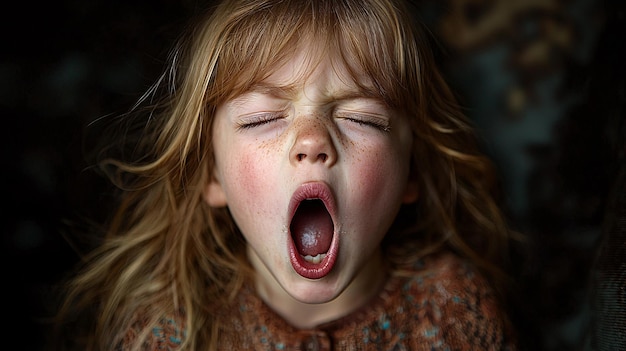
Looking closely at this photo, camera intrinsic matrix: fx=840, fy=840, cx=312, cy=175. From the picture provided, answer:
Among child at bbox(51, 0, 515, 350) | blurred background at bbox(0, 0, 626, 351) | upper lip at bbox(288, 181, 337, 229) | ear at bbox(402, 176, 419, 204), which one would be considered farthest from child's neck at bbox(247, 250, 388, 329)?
blurred background at bbox(0, 0, 626, 351)

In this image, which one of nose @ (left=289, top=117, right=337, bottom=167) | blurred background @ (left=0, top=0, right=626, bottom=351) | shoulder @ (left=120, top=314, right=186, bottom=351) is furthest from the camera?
blurred background @ (left=0, top=0, right=626, bottom=351)

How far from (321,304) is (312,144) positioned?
1.09 feet

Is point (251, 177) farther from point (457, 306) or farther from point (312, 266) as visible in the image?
point (457, 306)

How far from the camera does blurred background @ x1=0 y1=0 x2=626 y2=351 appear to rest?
142cm

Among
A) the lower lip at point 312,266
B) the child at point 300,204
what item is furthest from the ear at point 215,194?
the lower lip at point 312,266

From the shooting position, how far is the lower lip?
1143mm

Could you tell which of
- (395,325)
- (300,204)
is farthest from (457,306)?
(300,204)

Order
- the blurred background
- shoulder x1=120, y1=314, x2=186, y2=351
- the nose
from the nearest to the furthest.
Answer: the nose, shoulder x1=120, y1=314, x2=186, y2=351, the blurred background

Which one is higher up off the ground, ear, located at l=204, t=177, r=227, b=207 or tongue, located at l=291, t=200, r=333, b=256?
tongue, located at l=291, t=200, r=333, b=256

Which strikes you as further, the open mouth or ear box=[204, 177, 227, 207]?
ear box=[204, 177, 227, 207]

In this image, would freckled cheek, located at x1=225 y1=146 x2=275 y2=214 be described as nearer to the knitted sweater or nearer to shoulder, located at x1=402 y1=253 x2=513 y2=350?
the knitted sweater

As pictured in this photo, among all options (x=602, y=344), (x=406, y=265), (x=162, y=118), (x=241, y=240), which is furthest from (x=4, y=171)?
(x=602, y=344)

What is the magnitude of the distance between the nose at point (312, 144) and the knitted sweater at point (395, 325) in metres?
0.31

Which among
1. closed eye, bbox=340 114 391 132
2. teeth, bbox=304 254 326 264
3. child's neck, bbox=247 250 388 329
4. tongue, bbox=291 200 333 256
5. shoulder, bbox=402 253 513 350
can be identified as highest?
closed eye, bbox=340 114 391 132
